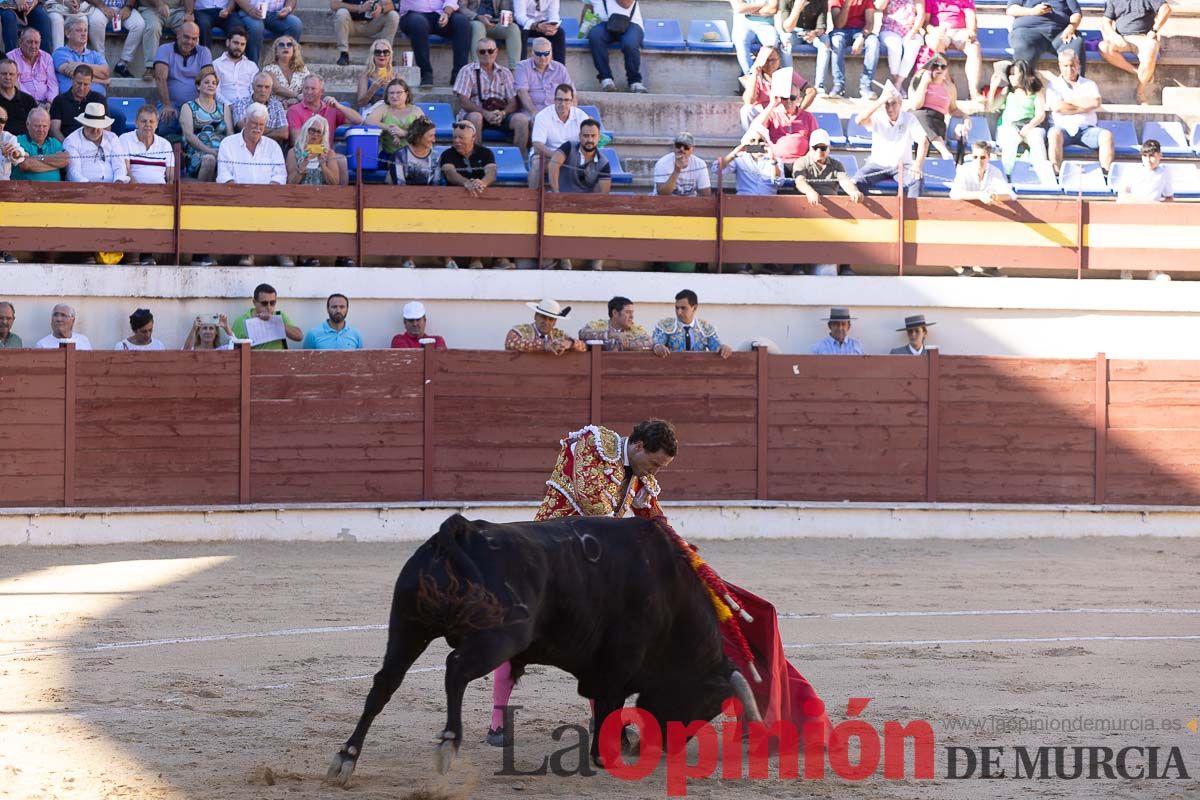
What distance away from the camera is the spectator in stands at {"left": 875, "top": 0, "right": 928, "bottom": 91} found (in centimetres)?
1385

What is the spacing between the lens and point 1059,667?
21.5 feet

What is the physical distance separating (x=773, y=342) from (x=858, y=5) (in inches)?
158

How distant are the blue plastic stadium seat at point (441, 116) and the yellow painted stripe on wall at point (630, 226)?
123 centimetres

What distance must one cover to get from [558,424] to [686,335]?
3.57ft

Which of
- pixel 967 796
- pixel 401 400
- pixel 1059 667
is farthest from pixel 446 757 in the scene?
pixel 401 400

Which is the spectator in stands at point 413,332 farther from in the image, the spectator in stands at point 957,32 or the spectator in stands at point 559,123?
the spectator in stands at point 957,32

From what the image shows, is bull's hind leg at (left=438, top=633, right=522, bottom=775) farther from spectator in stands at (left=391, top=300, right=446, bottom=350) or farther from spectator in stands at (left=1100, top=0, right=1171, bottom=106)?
spectator in stands at (left=1100, top=0, right=1171, bottom=106)

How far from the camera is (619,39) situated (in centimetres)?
1362

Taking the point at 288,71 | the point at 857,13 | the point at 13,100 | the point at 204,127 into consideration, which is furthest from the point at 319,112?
the point at 857,13

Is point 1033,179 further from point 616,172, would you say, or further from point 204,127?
point 204,127

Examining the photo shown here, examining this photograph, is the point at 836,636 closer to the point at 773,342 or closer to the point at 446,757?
the point at 446,757

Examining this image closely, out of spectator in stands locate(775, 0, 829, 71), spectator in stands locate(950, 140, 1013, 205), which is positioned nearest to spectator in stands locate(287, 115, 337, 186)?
spectator in stands locate(775, 0, 829, 71)

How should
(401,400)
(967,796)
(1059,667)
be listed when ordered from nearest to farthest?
(967,796)
(1059,667)
(401,400)

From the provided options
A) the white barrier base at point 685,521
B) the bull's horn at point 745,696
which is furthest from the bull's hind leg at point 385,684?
the white barrier base at point 685,521
